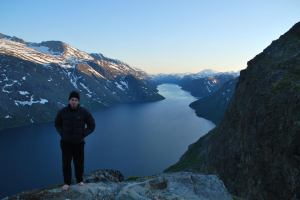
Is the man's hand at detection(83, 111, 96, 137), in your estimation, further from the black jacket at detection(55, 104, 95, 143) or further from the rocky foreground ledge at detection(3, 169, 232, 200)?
the rocky foreground ledge at detection(3, 169, 232, 200)

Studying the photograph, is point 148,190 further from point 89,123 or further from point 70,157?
point 89,123

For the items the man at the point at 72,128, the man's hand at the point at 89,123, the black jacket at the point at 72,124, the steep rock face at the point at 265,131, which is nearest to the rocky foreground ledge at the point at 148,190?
the man at the point at 72,128

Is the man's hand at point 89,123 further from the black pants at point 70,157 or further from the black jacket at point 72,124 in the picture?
the black pants at point 70,157

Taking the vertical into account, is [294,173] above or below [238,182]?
above

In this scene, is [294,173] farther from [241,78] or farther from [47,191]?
[241,78]

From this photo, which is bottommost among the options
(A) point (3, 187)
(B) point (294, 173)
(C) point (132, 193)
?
(A) point (3, 187)

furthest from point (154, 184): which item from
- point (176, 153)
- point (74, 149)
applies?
point (176, 153)
